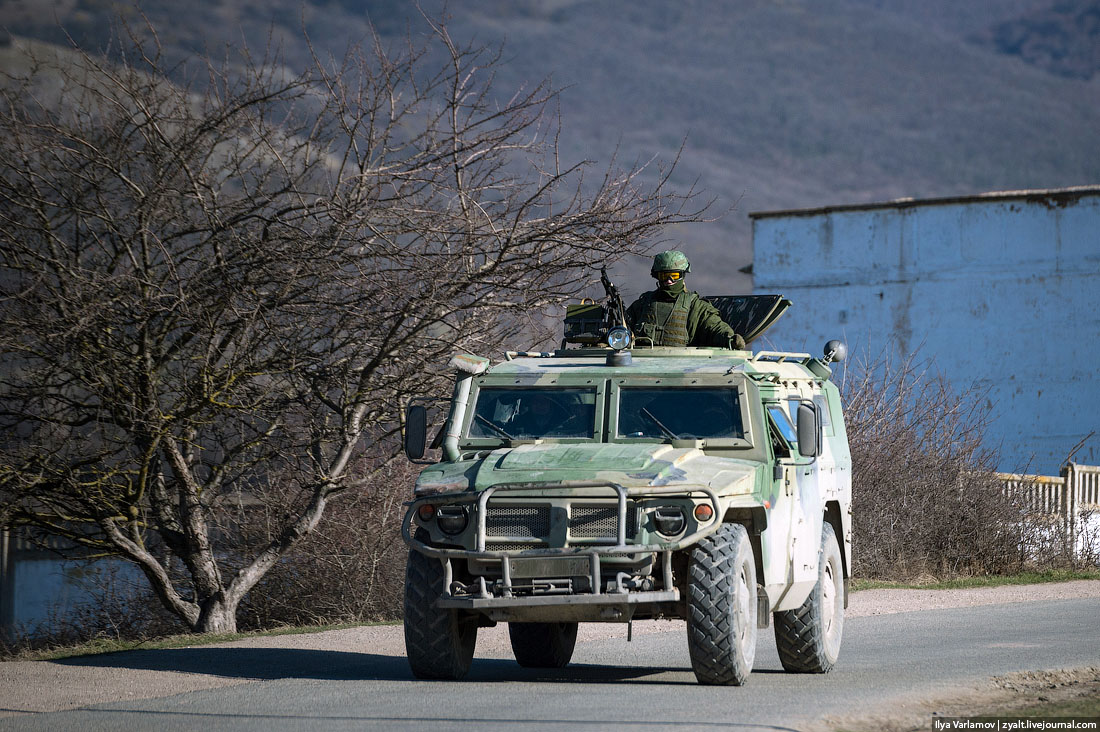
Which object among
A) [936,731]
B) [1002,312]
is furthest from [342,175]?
[1002,312]

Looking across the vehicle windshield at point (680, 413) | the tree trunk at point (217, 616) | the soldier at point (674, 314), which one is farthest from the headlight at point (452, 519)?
the tree trunk at point (217, 616)

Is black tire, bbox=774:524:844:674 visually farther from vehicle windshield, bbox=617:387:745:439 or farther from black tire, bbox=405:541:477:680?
black tire, bbox=405:541:477:680

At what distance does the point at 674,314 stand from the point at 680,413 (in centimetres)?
206

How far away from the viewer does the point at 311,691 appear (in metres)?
9.35

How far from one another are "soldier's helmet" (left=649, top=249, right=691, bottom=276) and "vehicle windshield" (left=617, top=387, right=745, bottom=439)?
2.12m

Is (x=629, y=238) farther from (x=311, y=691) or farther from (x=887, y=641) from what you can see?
(x=311, y=691)

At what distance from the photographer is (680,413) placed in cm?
1005

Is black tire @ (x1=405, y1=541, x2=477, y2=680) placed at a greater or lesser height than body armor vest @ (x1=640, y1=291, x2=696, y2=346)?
lesser

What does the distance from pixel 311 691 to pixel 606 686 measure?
6.49 feet

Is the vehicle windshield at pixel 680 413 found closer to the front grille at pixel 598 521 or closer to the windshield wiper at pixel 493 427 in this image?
the windshield wiper at pixel 493 427

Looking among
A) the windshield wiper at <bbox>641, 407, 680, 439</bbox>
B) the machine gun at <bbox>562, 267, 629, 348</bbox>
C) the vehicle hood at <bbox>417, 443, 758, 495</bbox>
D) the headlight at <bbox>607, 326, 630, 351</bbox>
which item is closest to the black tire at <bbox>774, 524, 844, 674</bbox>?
the vehicle hood at <bbox>417, 443, 758, 495</bbox>

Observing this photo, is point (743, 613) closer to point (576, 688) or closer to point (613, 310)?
point (576, 688)

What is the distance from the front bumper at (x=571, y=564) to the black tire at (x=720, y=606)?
133 millimetres

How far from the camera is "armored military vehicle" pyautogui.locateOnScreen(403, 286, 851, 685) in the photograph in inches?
348
